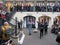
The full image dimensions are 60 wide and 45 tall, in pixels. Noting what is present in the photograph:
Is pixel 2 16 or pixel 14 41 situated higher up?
pixel 2 16

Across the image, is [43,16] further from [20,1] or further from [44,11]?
[20,1]

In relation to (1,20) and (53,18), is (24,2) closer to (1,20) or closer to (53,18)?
(53,18)

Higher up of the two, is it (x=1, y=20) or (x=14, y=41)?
(x=1, y=20)

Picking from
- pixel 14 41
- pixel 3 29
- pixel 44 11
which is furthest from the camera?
pixel 44 11

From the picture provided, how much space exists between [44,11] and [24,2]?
7.57 m

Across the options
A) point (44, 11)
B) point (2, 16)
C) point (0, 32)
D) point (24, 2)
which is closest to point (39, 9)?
point (44, 11)

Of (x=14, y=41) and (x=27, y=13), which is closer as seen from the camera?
(x=14, y=41)

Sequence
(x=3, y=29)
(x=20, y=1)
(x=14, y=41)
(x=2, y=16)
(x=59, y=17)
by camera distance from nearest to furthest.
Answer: (x=3, y=29) < (x=14, y=41) < (x=2, y=16) < (x=59, y=17) < (x=20, y=1)

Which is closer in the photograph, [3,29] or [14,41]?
[3,29]

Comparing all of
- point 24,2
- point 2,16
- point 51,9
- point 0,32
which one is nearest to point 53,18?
point 51,9

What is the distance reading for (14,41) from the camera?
1911cm

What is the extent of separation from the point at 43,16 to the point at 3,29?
991 inches

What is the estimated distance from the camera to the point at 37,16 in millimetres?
40719

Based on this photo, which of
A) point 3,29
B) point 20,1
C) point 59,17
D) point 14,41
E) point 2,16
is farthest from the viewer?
point 20,1
